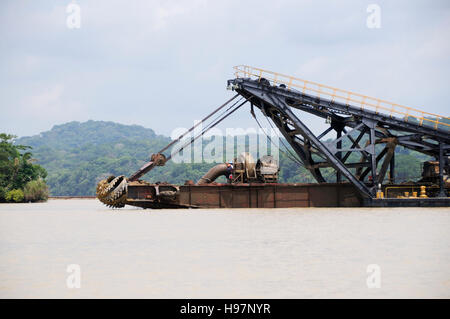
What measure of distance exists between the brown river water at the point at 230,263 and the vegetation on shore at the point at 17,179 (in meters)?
56.3

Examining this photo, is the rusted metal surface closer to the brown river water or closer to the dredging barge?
the dredging barge

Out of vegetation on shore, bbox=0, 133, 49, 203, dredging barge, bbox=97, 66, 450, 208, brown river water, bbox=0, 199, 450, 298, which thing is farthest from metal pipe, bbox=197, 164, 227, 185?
vegetation on shore, bbox=0, 133, 49, 203

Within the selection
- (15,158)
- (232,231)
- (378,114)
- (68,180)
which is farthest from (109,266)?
(68,180)

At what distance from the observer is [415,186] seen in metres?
33.8

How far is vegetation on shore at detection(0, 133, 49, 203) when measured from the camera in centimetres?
7081

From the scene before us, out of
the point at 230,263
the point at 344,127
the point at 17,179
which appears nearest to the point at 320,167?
the point at 344,127

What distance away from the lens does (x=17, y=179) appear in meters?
75.1

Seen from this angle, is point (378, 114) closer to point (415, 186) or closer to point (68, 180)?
point (415, 186)

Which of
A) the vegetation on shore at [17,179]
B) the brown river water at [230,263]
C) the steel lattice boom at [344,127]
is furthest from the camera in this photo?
the vegetation on shore at [17,179]

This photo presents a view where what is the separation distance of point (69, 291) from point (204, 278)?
2.40 meters

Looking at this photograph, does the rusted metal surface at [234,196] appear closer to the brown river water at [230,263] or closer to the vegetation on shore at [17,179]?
the brown river water at [230,263]

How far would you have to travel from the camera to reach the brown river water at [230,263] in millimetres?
8734

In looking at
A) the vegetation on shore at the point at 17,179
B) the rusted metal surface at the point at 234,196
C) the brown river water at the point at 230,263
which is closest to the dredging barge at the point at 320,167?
the rusted metal surface at the point at 234,196
